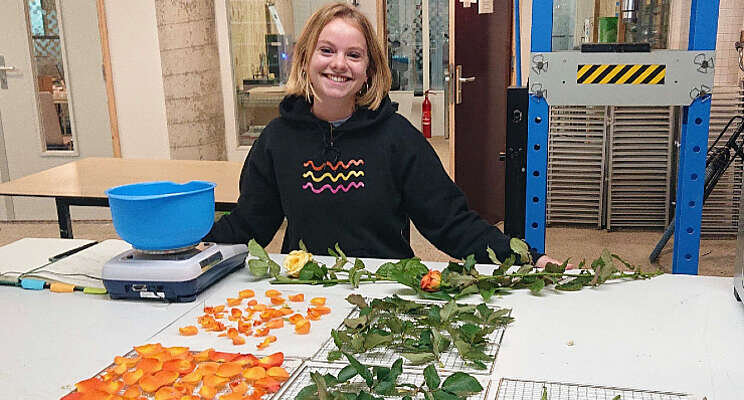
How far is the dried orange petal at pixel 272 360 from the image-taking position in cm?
112

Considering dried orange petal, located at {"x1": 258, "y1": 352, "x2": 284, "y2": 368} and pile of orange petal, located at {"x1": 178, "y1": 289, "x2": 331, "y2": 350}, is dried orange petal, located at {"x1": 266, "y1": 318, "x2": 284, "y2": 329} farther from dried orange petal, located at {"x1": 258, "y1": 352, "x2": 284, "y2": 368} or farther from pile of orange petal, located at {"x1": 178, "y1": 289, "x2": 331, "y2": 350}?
dried orange petal, located at {"x1": 258, "y1": 352, "x2": 284, "y2": 368}

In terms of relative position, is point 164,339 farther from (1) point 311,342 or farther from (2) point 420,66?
(2) point 420,66

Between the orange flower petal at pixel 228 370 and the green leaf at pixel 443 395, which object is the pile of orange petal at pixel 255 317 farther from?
the green leaf at pixel 443 395

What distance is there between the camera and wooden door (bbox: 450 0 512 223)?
4.37 metres

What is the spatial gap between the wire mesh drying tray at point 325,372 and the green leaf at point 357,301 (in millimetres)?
207

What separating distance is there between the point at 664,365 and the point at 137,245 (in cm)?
101

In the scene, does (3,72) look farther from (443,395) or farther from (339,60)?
(443,395)

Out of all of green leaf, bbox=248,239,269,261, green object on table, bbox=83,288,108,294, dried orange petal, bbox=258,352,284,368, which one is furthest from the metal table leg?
dried orange petal, bbox=258,352,284,368

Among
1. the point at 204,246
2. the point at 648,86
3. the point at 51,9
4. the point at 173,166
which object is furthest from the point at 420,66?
the point at 204,246

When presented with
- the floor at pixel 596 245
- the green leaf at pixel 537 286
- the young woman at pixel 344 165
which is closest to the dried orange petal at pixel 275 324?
the green leaf at pixel 537 286

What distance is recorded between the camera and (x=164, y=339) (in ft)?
4.19

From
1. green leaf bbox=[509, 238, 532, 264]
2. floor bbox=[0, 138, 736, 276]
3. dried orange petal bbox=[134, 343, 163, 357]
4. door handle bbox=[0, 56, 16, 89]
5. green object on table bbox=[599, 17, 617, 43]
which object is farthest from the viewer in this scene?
door handle bbox=[0, 56, 16, 89]

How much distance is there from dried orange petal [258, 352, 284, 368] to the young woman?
0.81 metres

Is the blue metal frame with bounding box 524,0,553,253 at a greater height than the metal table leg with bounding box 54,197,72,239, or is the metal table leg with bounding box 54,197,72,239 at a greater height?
the blue metal frame with bounding box 524,0,553,253
